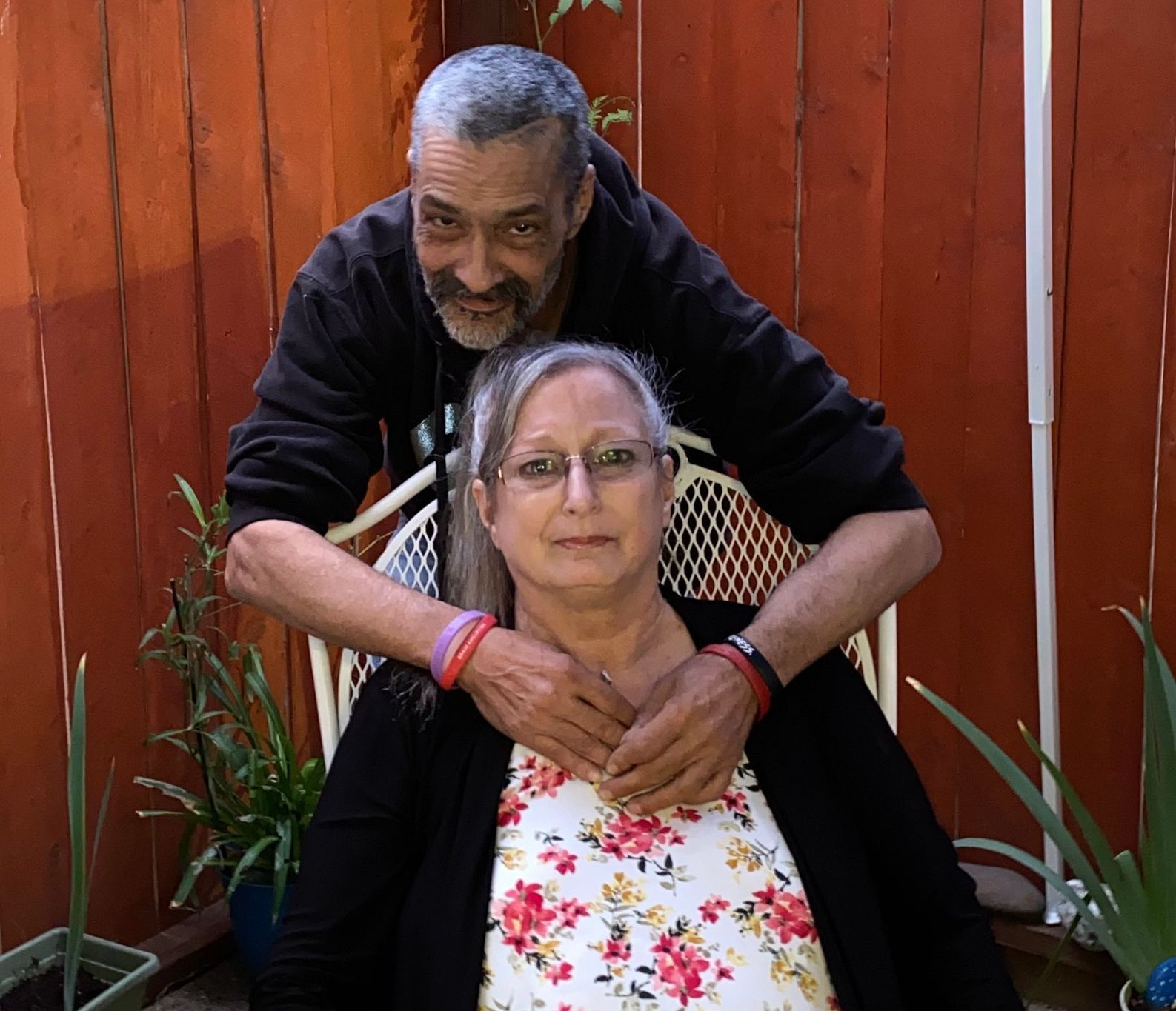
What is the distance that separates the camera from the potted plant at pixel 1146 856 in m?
1.78

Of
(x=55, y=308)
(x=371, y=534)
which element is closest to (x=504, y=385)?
(x=55, y=308)

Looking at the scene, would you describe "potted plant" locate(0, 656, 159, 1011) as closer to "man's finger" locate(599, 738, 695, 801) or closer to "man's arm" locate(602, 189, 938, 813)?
"man's finger" locate(599, 738, 695, 801)

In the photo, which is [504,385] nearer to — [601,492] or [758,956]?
[601,492]

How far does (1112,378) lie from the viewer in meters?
2.16

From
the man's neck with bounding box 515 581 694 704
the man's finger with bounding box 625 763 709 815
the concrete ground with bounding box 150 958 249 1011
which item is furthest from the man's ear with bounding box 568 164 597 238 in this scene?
the concrete ground with bounding box 150 958 249 1011

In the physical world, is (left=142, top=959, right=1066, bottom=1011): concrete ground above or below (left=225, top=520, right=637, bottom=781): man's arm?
below

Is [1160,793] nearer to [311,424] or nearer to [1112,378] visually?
[1112,378]

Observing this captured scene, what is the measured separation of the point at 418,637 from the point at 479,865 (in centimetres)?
25

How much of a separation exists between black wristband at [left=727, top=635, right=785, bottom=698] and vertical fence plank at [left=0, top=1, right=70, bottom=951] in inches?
47.0

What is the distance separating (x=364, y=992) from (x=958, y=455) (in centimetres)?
149

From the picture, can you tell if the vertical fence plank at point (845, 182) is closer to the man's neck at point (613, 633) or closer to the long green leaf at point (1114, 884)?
the long green leaf at point (1114, 884)

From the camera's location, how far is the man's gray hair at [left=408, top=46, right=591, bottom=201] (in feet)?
4.67

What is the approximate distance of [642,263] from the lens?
1.62 m

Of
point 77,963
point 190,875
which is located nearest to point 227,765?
point 190,875
